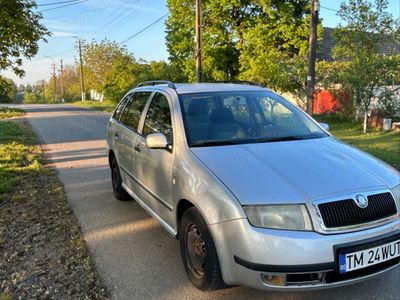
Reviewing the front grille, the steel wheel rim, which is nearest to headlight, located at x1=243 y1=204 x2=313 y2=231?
the front grille

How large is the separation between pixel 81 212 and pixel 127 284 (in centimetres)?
228

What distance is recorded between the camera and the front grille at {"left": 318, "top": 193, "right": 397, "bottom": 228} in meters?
2.84

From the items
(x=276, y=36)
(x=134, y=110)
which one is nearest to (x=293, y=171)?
(x=134, y=110)

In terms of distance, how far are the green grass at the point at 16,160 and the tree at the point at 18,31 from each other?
2034 mm

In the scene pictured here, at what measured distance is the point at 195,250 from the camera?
11.4ft

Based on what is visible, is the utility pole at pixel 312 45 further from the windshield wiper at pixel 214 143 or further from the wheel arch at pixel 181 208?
the wheel arch at pixel 181 208

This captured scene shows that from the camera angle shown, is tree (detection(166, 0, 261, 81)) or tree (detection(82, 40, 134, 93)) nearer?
tree (detection(166, 0, 261, 81))

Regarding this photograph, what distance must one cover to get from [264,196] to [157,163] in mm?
1504

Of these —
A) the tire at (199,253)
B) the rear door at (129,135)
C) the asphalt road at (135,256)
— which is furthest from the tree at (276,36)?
the tire at (199,253)

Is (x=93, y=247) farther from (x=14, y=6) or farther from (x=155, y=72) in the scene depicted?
(x=155, y=72)

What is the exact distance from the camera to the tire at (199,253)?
10.4 feet

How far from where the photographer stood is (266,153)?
3500mm

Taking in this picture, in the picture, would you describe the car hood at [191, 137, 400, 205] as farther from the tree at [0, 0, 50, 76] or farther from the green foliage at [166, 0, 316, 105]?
the green foliage at [166, 0, 316, 105]

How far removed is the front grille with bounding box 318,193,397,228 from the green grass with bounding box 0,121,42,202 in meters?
5.20
